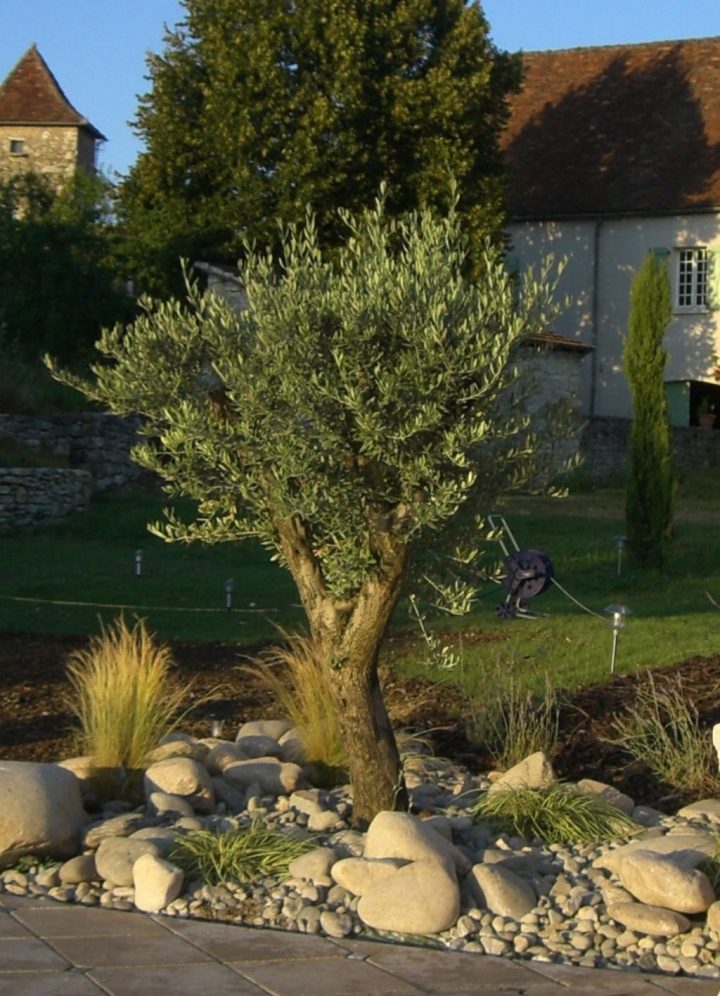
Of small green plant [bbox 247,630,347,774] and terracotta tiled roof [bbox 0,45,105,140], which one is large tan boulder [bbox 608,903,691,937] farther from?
terracotta tiled roof [bbox 0,45,105,140]

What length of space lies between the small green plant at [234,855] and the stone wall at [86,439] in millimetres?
18989

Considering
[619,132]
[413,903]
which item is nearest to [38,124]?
[619,132]

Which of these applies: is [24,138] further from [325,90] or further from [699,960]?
[699,960]

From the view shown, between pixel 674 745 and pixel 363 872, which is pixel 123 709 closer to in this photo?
pixel 363 872

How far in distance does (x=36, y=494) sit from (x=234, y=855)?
56.4ft

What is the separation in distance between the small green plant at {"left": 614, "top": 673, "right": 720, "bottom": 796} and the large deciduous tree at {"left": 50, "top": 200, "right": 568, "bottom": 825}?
75.6 inches

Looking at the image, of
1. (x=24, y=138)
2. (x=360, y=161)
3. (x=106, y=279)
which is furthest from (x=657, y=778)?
(x=24, y=138)

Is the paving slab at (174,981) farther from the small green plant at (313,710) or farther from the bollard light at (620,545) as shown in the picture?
the bollard light at (620,545)

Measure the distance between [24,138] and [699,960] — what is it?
4800 centimetres

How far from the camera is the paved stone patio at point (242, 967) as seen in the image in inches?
215

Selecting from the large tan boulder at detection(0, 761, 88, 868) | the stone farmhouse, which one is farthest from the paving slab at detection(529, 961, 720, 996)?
the stone farmhouse

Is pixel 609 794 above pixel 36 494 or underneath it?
underneath

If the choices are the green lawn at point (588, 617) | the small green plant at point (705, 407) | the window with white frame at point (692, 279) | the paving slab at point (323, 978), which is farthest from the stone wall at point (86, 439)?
the paving slab at point (323, 978)

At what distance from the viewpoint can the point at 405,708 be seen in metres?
10.1
